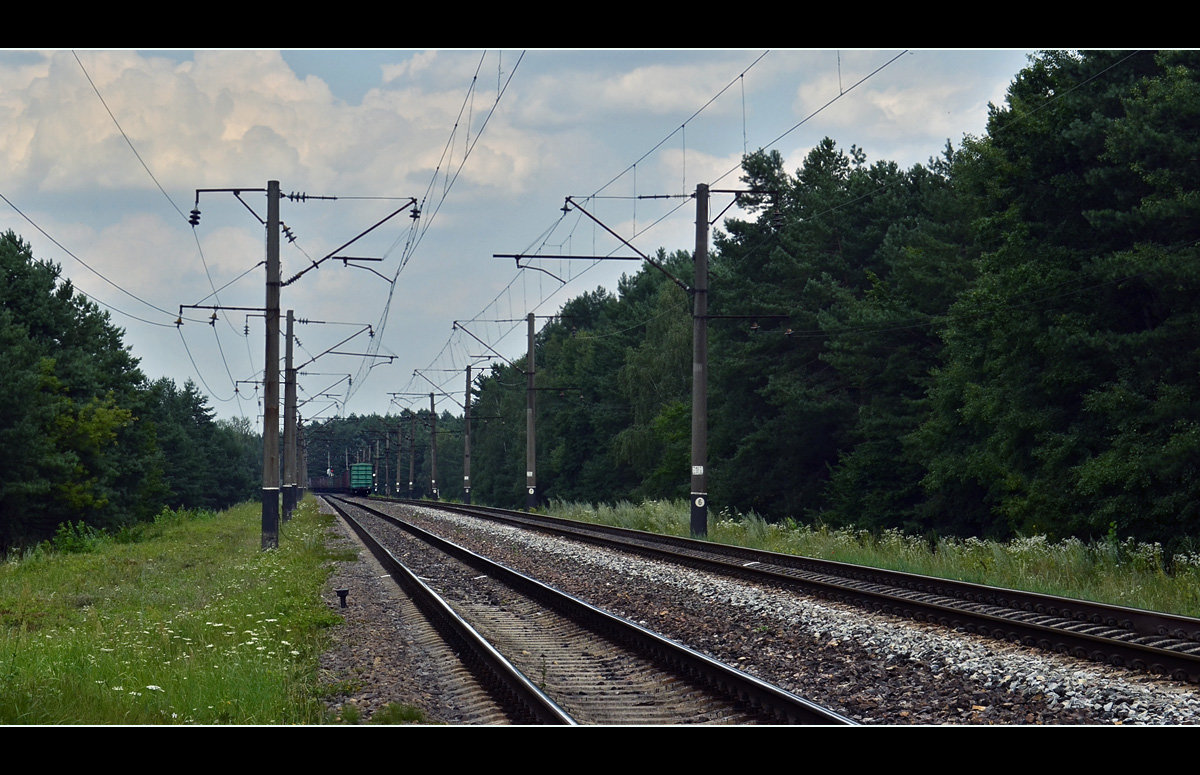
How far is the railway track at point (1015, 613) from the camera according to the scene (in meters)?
10.2

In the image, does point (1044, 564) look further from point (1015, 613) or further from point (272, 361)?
point (272, 361)

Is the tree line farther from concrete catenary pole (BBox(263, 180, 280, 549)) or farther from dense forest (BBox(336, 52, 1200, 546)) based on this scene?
concrete catenary pole (BBox(263, 180, 280, 549))

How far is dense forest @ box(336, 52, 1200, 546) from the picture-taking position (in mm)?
26531

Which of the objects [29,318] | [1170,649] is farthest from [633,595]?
[29,318]

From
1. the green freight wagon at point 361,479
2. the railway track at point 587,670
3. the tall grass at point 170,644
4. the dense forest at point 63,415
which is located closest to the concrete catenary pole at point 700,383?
the tall grass at point 170,644

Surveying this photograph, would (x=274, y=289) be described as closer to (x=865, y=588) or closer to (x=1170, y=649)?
(x=865, y=588)

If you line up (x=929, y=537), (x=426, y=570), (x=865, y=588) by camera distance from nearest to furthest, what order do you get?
(x=865, y=588)
(x=426, y=570)
(x=929, y=537)

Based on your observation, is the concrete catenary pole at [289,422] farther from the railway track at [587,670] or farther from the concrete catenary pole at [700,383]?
the railway track at [587,670]

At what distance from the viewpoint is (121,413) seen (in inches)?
2601

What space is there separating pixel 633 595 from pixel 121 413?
5654cm

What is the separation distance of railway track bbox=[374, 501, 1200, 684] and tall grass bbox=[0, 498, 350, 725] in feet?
22.9

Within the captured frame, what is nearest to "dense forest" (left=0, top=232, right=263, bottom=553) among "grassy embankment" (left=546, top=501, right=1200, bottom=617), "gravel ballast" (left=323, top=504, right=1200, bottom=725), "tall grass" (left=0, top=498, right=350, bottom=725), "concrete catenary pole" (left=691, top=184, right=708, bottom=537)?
"tall grass" (left=0, top=498, right=350, bottom=725)
